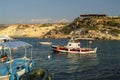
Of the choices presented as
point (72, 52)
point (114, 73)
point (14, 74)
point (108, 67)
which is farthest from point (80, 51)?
point (14, 74)

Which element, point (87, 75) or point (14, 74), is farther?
point (87, 75)

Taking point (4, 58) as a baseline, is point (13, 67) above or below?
below

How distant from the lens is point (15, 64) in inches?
1859

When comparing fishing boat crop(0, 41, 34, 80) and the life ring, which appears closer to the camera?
fishing boat crop(0, 41, 34, 80)

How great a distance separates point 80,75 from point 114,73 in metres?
7.68

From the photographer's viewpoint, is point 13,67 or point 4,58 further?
point 4,58

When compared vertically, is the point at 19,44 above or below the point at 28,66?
above

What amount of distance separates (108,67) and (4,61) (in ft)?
101

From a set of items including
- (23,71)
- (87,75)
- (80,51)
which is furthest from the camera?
(80,51)

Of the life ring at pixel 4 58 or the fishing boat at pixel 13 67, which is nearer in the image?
the fishing boat at pixel 13 67

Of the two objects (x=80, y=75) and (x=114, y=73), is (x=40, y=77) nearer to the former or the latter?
(x=80, y=75)

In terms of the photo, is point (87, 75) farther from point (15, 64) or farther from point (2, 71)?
point (2, 71)

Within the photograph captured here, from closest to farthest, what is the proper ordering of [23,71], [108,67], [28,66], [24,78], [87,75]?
1. [24,78]
2. [23,71]
3. [28,66]
4. [87,75]
5. [108,67]

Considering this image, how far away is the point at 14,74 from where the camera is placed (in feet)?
139
